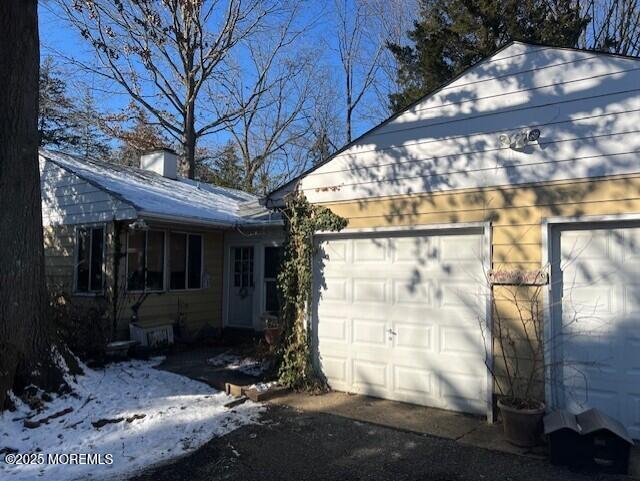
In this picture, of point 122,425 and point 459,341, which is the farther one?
point 459,341

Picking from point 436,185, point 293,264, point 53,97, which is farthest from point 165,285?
point 53,97

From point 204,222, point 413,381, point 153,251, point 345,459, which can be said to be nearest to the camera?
point 345,459

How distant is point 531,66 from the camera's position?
18.4 feet

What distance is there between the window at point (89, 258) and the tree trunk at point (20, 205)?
4077 mm

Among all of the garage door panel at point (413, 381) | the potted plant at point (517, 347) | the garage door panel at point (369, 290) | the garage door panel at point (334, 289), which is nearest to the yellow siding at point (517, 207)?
the potted plant at point (517, 347)

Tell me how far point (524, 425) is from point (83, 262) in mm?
9173

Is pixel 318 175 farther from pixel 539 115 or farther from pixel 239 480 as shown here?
pixel 239 480

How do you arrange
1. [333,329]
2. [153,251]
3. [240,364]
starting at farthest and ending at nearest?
1. [153,251]
2. [240,364]
3. [333,329]

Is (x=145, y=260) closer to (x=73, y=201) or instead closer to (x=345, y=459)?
(x=73, y=201)

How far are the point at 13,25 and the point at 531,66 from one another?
19.9 feet

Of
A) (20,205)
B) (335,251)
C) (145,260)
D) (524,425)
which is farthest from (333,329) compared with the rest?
(145,260)

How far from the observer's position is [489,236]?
574 cm

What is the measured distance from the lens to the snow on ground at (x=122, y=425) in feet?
15.0

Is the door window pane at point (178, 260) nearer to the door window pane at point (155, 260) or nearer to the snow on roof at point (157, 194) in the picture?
the door window pane at point (155, 260)
